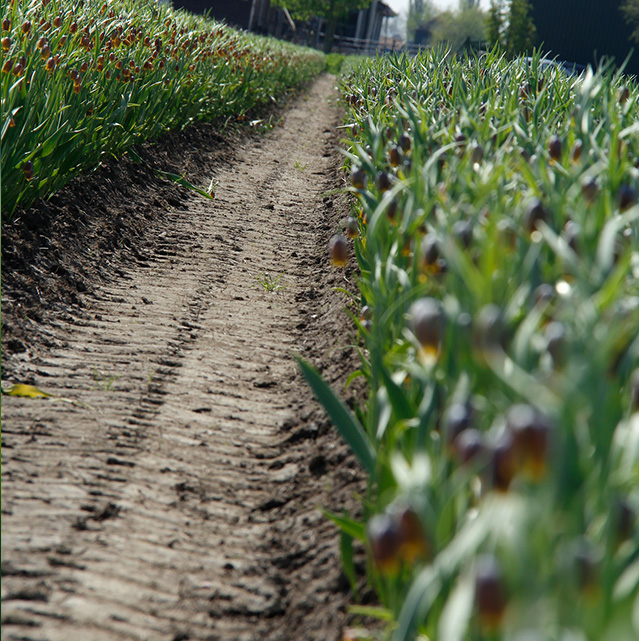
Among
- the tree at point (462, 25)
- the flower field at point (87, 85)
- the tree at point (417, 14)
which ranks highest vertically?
the tree at point (417, 14)

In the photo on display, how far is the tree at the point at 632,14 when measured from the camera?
90.4 ft

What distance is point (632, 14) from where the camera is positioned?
2792 centimetres

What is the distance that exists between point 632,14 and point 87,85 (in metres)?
29.3

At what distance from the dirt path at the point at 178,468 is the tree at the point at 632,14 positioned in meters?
28.9

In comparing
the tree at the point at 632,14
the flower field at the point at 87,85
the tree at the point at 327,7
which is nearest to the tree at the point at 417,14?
the tree at the point at 327,7

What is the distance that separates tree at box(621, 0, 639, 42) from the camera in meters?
27.6

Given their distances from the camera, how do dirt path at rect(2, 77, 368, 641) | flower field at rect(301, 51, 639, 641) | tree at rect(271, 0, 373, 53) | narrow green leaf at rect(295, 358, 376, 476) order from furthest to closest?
tree at rect(271, 0, 373, 53)
dirt path at rect(2, 77, 368, 641)
narrow green leaf at rect(295, 358, 376, 476)
flower field at rect(301, 51, 639, 641)

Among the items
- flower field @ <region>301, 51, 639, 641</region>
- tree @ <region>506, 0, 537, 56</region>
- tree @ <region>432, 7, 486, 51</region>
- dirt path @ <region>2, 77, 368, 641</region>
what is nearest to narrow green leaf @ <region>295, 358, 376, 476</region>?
flower field @ <region>301, 51, 639, 641</region>

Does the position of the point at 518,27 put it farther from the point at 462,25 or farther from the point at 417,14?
the point at 417,14

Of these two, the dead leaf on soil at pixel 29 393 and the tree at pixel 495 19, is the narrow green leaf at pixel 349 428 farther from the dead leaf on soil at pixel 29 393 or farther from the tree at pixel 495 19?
the tree at pixel 495 19

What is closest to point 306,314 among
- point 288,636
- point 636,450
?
point 288,636

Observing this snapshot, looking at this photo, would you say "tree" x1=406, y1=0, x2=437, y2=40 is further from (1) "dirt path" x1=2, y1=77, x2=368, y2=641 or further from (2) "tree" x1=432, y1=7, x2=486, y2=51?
(1) "dirt path" x1=2, y1=77, x2=368, y2=641

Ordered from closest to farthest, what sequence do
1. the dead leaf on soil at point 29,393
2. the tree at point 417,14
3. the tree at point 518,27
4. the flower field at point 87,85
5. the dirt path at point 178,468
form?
the dirt path at point 178,468, the dead leaf on soil at point 29,393, the flower field at point 87,85, the tree at point 518,27, the tree at point 417,14

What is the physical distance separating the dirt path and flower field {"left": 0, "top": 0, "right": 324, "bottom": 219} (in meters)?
0.70
